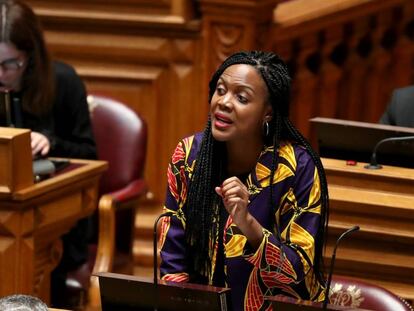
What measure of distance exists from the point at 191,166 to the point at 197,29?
1875mm

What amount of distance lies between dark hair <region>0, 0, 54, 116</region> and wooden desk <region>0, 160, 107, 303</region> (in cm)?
30

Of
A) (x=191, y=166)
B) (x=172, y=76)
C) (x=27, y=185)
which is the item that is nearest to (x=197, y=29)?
(x=172, y=76)

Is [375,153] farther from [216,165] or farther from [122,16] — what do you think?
[122,16]

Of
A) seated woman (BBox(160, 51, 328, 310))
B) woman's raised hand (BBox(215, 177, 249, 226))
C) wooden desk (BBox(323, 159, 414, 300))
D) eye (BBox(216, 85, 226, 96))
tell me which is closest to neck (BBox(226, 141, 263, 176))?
seated woman (BBox(160, 51, 328, 310))

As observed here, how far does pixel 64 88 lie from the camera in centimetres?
337

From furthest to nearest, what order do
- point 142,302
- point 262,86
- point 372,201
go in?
1. point 372,201
2. point 262,86
3. point 142,302

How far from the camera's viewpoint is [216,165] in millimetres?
2217

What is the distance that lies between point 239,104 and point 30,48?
49.3 inches

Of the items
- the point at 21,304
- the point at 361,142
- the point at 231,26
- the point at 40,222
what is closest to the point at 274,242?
the point at 21,304

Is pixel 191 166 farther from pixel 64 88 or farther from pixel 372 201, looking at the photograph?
pixel 64 88

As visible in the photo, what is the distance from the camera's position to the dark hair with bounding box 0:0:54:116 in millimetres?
3146

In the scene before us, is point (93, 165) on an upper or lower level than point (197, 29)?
lower

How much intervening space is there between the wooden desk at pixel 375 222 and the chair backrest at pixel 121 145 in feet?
2.86

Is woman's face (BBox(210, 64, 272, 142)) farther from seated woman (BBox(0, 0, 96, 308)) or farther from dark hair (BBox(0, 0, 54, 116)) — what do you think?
dark hair (BBox(0, 0, 54, 116))
